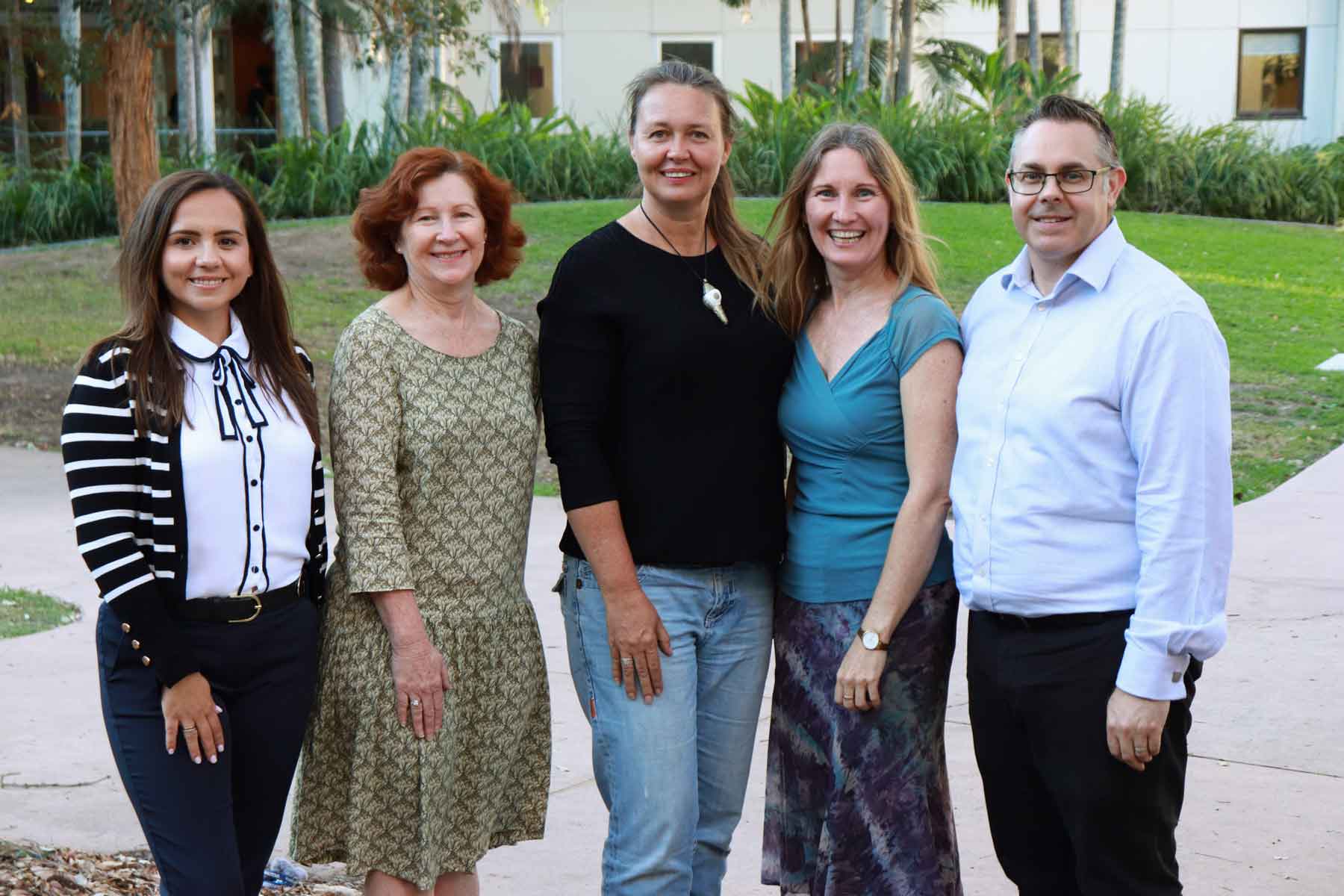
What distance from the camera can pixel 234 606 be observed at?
3.02m

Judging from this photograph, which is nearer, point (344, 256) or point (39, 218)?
point (344, 256)

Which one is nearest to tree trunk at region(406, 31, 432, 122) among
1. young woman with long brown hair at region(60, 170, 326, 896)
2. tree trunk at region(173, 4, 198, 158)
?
tree trunk at region(173, 4, 198, 158)

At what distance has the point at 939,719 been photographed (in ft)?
11.1

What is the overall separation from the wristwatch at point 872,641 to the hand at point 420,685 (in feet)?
2.99

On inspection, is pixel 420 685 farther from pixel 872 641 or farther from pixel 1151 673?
pixel 1151 673

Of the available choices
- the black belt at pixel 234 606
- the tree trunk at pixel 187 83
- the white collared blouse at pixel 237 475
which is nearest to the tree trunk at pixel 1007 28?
the tree trunk at pixel 187 83

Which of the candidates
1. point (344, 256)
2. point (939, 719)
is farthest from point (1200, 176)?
point (939, 719)

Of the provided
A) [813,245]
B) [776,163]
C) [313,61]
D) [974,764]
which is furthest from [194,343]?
[313,61]

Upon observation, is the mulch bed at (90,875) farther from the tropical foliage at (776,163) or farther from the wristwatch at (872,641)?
the tropical foliage at (776,163)

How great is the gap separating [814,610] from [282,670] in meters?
1.13

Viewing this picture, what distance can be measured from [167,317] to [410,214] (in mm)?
591

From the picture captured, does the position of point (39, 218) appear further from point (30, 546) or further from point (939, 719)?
point (939, 719)

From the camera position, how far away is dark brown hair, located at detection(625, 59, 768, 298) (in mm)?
3346

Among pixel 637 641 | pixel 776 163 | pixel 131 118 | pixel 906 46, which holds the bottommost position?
pixel 637 641
